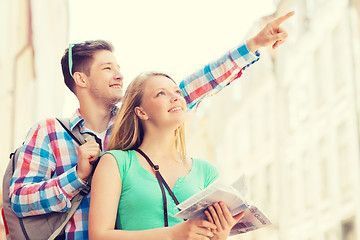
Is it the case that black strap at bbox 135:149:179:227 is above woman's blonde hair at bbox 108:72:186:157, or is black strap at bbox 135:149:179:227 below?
below

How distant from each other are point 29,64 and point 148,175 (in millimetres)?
4428

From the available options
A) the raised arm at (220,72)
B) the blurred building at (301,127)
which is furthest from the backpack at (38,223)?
the blurred building at (301,127)

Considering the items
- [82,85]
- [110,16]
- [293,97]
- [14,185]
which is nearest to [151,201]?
[14,185]

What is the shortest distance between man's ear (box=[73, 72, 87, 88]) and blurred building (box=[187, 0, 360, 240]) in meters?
7.68

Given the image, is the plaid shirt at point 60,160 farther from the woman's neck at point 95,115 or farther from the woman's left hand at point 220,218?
the woman's left hand at point 220,218

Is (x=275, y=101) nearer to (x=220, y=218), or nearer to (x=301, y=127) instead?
(x=301, y=127)

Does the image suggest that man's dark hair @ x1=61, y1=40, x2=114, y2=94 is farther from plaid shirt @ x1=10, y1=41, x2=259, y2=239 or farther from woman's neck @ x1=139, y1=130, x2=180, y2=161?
woman's neck @ x1=139, y1=130, x2=180, y2=161

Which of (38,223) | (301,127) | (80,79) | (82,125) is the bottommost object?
(301,127)

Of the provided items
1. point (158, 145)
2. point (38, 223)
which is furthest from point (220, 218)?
point (38, 223)

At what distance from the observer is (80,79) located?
A: 1.77 m

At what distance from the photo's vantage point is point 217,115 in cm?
1345

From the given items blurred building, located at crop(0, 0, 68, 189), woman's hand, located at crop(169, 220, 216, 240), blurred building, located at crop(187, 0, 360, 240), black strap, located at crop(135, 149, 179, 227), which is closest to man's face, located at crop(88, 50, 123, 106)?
black strap, located at crop(135, 149, 179, 227)

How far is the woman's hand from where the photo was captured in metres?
1.28

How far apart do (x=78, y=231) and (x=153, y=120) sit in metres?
0.35
